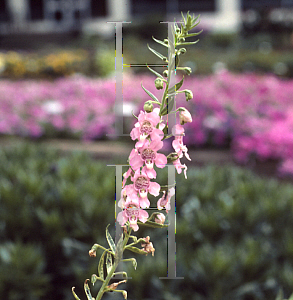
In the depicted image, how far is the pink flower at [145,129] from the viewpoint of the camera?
0.99 feet

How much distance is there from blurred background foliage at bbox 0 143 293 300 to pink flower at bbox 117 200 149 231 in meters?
1.43

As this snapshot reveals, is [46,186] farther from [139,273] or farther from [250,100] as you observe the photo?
[250,100]

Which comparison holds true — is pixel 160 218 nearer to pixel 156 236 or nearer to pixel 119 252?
pixel 119 252

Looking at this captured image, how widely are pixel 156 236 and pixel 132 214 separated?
1.96 meters

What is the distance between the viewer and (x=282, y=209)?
233cm

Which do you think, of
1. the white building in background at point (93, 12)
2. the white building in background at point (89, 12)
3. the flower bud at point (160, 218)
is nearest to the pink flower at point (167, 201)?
the flower bud at point (160, 218)

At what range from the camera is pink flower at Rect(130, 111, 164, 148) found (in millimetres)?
302

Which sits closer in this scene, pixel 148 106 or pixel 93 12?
pixel 148 106

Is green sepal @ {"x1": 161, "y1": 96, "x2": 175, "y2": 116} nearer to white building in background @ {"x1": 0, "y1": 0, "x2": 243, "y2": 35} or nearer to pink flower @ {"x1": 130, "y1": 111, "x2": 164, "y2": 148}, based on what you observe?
pink flower @ {"x1": 130, "y1": 111, "x2": 164, "y2": 148}

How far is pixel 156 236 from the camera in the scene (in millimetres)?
2223

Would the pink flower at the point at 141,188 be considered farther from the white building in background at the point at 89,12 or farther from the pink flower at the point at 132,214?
the white building in background at the point at 89,12

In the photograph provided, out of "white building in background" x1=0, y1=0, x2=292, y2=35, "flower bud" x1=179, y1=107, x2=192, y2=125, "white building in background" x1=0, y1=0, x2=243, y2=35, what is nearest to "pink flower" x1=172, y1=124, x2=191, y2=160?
"flower bud" x1=179, y1=107, x2=192, y2=125

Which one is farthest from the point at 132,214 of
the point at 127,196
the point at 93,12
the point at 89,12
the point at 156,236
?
the point at 89,12

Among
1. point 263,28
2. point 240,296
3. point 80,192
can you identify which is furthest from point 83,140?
point 263,28
